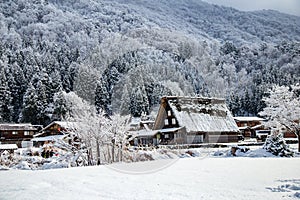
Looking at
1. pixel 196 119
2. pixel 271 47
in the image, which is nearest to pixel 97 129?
pixel 196 119

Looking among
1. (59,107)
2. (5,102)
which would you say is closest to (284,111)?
(59,107)

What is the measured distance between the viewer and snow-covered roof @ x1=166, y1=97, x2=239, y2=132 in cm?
3603

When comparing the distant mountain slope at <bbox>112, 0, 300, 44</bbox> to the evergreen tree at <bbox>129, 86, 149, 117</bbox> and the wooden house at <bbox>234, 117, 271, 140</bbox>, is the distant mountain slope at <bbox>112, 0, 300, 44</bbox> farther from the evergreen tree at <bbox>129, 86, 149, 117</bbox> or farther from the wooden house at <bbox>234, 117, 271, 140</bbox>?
the evergreen tree at <bbox>129, 86, 149, 117</bbox>

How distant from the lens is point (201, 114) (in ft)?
123

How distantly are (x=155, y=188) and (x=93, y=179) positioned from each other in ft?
7.44

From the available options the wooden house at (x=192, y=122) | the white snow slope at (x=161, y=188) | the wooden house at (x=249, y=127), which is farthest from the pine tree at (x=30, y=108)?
the white snow slope at (x=161, y=188)

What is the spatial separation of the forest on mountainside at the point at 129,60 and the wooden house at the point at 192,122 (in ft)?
6.93

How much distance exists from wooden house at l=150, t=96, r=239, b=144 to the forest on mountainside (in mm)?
2112

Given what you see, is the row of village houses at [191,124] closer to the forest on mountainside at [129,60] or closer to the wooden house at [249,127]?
the forest on mountainside at [129,60]

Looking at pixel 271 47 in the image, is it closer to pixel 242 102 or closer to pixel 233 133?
pixel 242 102

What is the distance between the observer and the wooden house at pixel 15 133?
47094 millimetres

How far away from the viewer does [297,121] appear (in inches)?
976

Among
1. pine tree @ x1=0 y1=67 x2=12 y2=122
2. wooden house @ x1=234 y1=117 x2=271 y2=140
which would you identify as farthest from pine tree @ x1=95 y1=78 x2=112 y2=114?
wooden house @ x1=234 y1=117 x2=271 y2=140

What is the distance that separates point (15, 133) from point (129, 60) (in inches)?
1093
